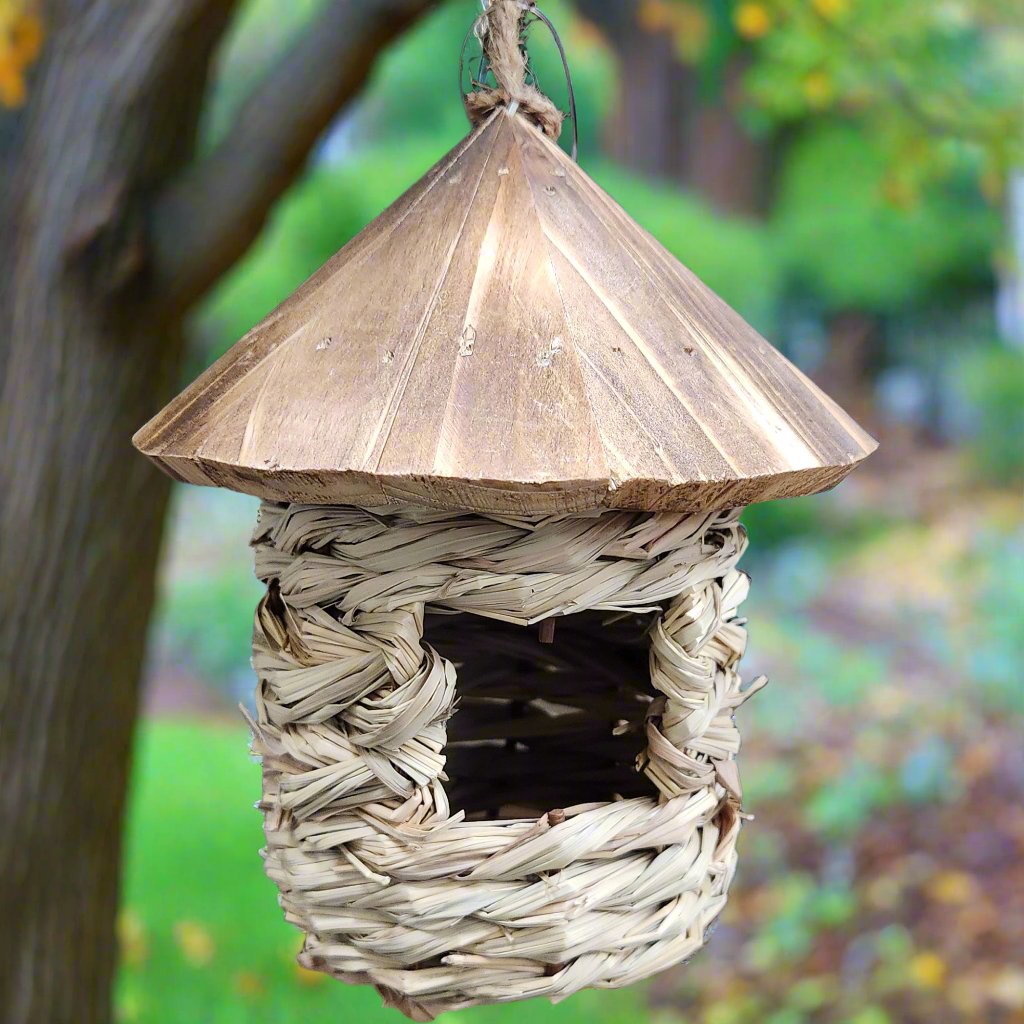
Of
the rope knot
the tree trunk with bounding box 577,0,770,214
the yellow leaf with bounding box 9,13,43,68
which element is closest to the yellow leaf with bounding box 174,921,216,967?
the yellow leaf with bounding box 9,13,43,68

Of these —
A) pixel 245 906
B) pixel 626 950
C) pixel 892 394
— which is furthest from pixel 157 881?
pixel 892 394

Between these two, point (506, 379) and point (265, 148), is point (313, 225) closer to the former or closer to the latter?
point (265, 148)

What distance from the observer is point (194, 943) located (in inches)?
107

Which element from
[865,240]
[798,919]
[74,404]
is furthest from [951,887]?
[865,240]

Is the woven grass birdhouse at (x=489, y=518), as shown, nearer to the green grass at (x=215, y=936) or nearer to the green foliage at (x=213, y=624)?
the green grass at (x=215, y=936)

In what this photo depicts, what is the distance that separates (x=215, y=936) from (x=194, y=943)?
47 mm

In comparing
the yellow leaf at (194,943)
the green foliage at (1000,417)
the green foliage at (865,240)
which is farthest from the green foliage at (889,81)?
the green foliage at (865,240)

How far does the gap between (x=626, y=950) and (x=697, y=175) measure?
486 centimetres

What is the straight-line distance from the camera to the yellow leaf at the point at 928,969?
2.79 meters

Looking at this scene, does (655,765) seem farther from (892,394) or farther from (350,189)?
(892,394)

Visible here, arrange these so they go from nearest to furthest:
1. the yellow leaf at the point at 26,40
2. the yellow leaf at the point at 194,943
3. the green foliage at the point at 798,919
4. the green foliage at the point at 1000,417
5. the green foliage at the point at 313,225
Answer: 1. the yellow leaf at the point at 26,40
2. the yellow leaf at the point at 194,943
3. the green foliage at the point at 798,919
4. the green foliage at the point at 313,225
5. the green foliage at the point at 1000,417

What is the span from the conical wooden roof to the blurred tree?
0.61 metres

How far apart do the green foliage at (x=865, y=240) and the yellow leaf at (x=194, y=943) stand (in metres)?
3.48

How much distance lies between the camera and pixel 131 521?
160 cm
